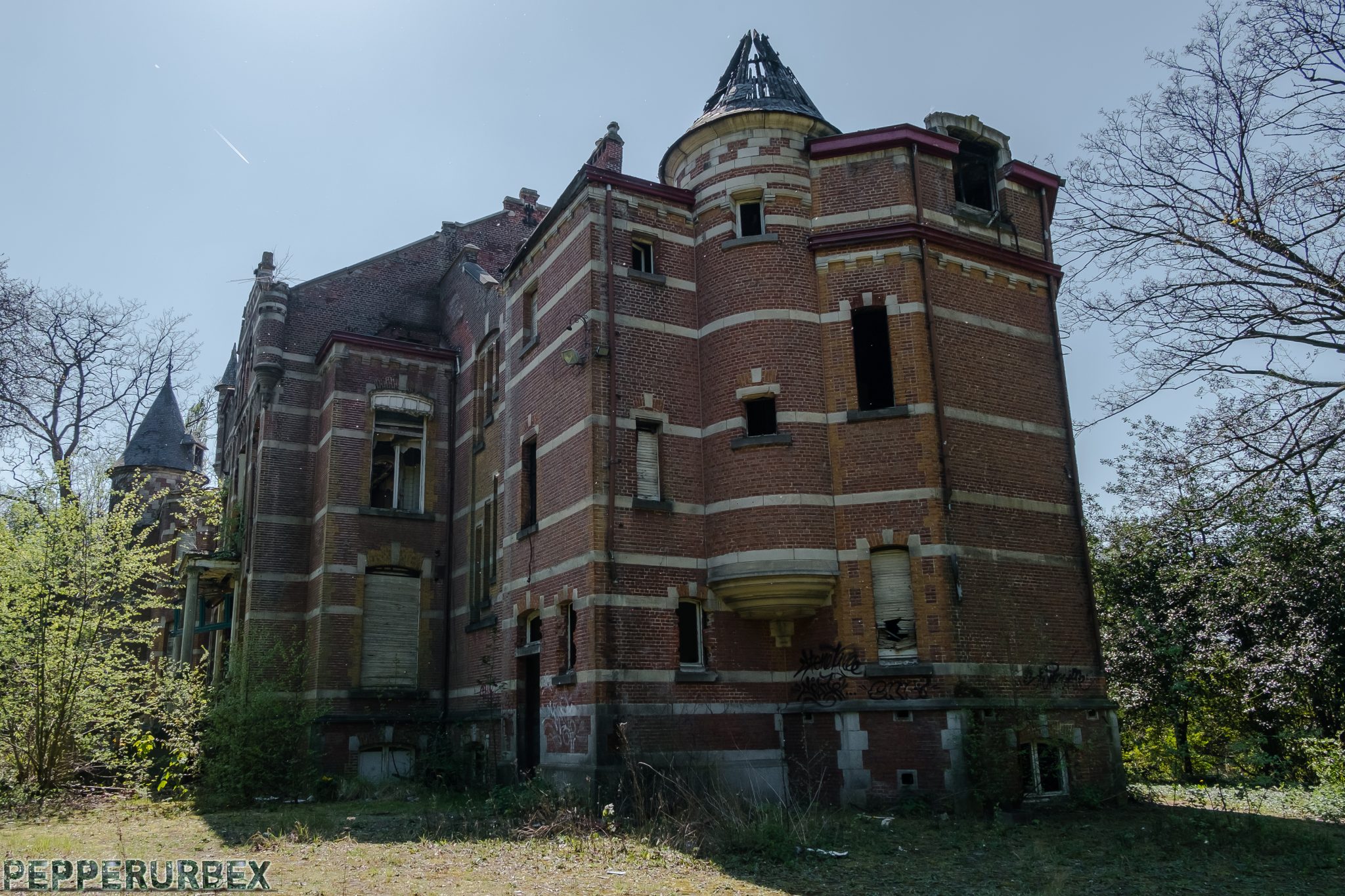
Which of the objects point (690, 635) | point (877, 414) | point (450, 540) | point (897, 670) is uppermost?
point (877, 414)

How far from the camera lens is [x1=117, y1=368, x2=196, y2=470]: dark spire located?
40.0 metres

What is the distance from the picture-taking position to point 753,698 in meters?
16.6

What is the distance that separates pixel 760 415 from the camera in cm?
1769

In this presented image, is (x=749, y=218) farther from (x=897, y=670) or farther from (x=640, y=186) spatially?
(x=897, y=670)

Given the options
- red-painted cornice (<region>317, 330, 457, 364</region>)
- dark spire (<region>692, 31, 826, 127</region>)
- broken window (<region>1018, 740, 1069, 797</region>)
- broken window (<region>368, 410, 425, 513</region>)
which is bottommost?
broken window (<region>1018, 740, 1069, 797</region>)

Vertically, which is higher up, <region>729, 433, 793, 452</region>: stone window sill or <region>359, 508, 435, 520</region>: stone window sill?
<region>359, 508, 435, 520</region>: stone window sill

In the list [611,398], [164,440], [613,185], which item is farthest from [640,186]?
[164,440]

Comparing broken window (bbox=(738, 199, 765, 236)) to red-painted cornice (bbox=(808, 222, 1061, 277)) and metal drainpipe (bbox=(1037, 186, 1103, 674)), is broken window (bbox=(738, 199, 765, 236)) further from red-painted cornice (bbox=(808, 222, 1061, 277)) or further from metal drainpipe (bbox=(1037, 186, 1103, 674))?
metal drainpipe (bbox=(1037, 186, 1103, 674))

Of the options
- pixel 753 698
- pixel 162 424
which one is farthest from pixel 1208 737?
pixel 162 424

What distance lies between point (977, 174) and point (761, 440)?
24.0 feet

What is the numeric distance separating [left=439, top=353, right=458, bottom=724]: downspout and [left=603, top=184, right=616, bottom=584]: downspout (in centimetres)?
837

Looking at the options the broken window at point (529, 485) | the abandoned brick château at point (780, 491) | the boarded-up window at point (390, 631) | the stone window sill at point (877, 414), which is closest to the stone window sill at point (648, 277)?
the abandoned brick château at point (780, 491)

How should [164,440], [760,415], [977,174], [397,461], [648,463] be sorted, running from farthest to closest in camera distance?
1. [164,440]
2. [397,461]
3. [977,174]
4. [760,415]
5. [648,463]

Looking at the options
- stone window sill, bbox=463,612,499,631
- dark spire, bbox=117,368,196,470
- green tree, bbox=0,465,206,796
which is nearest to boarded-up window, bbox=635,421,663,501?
stone window sill, bbox=463,612,499,631
